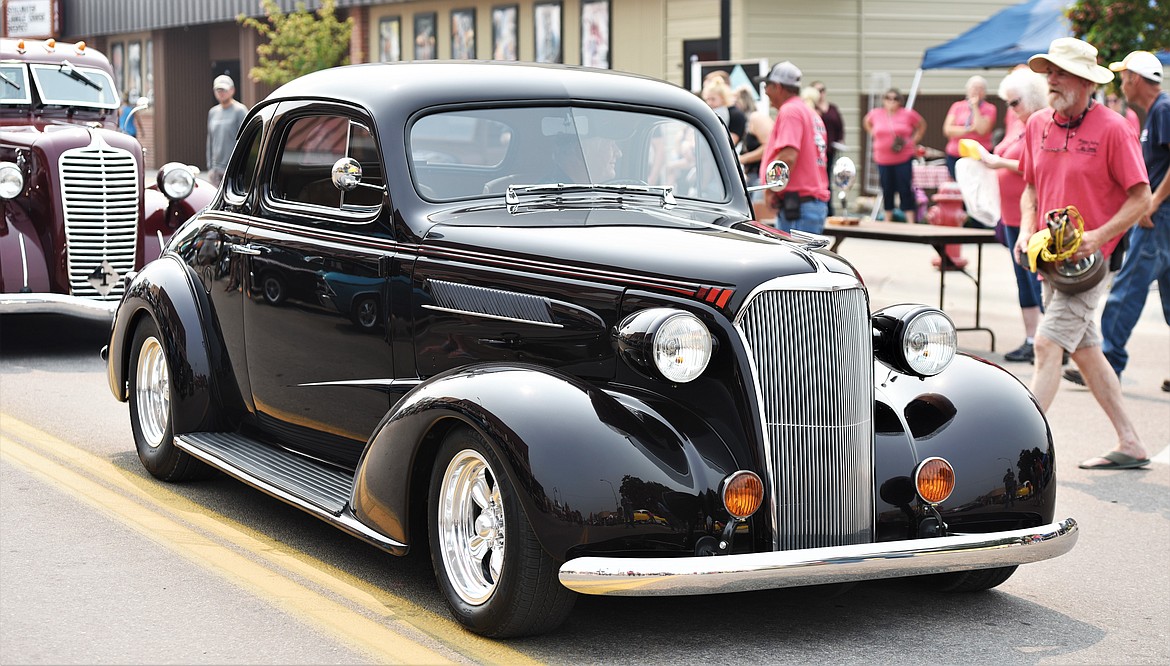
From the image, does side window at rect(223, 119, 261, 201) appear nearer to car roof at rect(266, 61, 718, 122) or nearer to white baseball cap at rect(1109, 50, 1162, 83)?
car roof at rect(266, 61, 718, 122)

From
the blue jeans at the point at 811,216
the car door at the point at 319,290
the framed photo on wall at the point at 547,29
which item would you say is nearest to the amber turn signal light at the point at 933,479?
the car door at the point at 319,290

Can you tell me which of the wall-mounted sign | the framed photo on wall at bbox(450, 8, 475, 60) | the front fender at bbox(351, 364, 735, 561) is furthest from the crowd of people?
the wall-mounted sign

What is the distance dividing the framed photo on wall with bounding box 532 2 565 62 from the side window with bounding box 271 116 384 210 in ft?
63.2

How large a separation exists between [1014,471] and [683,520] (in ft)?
4.28

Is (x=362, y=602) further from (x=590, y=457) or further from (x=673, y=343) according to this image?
(x=673, y=343)

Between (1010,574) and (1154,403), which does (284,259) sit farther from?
(1154,403)

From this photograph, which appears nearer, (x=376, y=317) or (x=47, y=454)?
(x=376, y=317)

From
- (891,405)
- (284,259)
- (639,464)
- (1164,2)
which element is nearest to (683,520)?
(639,464)

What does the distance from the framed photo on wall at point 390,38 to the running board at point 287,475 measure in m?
23.7

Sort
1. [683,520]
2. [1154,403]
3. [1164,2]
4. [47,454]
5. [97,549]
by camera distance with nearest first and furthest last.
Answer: [683,520] < [97,549] < [47,454] < [1154,403] < [1164,2]

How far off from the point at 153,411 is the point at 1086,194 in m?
4.69

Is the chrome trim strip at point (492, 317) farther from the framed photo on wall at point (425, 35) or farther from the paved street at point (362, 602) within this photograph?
the framed photo on wall at point (425, 35)

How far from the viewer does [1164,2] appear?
15.2 metres

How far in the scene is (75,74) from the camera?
12.0 metres
